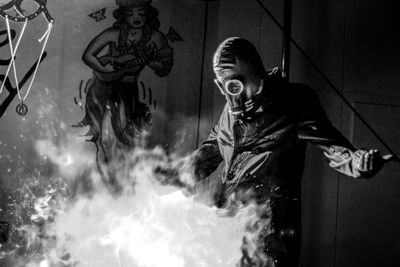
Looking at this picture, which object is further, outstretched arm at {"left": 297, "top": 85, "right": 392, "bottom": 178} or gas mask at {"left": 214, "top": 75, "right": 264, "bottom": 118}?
gas mask at {"left": 214, "top": 75, "right": 264, "bottom": 118}

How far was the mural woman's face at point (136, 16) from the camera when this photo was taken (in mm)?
3996

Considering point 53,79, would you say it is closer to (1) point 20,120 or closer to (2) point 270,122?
(1) point 20,120

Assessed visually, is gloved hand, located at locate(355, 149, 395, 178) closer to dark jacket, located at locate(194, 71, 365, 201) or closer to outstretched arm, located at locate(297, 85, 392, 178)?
outstretched arm, located at locate(297, 85, 392, 178)

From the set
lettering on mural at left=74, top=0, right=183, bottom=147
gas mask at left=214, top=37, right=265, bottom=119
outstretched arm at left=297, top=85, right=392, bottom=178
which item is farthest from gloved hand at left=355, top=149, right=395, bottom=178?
lettering on mural at left=74, top=0, right=183, bottom=147

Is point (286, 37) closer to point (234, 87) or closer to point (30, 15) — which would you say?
point (234, 87)

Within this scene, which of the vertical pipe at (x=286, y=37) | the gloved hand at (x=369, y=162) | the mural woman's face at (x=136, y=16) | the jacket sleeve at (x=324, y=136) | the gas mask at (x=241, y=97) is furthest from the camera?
the mural woman's face at (x=136, y=16)

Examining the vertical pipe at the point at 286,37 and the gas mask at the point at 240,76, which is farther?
the vertical pipe at the point at 286,37

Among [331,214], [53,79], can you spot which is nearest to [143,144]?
[53,79]

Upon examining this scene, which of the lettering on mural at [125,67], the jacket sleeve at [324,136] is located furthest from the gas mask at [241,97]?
the lettering on mural at [125,67]

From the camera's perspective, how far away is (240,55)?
12.5 ft

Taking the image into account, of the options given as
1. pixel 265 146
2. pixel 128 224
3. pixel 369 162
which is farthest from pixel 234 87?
pixel 128 224

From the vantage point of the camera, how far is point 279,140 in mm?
3684

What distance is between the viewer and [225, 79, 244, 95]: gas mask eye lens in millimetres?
3768

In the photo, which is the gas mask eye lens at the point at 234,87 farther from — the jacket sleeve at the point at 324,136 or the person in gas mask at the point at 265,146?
the jacket sleeve at the point at 324,136
